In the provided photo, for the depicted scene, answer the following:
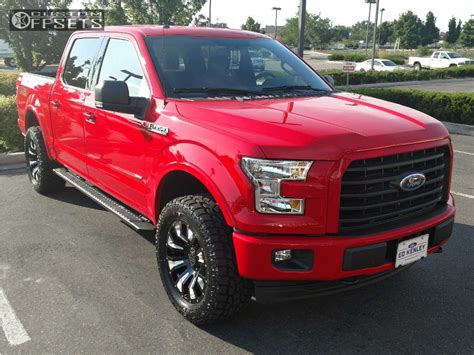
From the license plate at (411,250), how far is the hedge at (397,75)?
2074cm

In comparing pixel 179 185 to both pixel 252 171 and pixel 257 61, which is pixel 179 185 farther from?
pixel 257 61

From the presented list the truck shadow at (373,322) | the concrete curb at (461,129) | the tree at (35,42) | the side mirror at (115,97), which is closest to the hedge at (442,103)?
the concrete curb at (461,129)

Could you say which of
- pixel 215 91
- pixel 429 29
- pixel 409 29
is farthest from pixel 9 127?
pixel 429 29

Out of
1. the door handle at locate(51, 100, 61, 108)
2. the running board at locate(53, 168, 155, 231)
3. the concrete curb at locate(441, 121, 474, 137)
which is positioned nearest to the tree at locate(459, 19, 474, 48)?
the concrete curb at locate(441, 121, 474, 137)

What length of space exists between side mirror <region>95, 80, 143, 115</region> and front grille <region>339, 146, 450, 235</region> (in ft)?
5.51

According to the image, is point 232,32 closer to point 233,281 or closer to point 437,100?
point 233,281

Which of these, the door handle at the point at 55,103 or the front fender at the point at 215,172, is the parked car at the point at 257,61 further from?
the door handle at the point at 55,103

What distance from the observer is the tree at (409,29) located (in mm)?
73375

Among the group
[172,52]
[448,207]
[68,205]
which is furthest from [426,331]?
[68,205]

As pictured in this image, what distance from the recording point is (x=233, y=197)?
280 cm

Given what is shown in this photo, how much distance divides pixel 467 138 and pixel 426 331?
8.70 metres

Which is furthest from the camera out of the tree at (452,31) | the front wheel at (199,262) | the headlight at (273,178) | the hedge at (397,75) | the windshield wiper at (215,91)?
the tree at (452,31)

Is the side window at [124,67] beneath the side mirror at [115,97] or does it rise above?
above

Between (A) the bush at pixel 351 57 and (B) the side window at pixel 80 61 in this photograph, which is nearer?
(B) the side window at pixel 80 61
